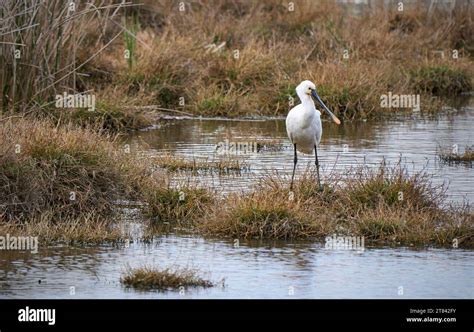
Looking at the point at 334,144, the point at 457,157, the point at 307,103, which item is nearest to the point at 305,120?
the point at 307,103

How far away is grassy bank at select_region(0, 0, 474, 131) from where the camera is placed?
15.9 metres

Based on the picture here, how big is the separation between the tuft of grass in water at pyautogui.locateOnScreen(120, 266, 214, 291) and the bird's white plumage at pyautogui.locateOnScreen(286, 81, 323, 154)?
4.11 meters

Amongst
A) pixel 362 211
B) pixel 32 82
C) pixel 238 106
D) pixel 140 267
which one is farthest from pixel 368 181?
pixel 238 106

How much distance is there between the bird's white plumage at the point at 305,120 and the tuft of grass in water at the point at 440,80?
9386mm

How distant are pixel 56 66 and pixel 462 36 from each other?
14278mm

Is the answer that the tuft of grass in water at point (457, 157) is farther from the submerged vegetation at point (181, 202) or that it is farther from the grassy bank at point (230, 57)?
the grassy bank at point (230, 57)

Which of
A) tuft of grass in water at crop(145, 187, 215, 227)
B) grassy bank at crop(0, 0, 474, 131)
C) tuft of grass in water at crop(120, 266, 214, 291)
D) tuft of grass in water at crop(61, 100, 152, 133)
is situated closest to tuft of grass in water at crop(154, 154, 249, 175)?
grassy bank at crop(0, 0, 474, 131)

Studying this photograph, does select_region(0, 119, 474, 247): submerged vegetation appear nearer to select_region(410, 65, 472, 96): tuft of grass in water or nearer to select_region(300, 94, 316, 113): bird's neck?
select_region(300, 94, 316, 113): bird's neck

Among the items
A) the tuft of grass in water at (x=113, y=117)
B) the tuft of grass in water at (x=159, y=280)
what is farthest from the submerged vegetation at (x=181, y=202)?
the tuft of grass in water at (x=113, y=117)

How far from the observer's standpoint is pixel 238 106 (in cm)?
2038

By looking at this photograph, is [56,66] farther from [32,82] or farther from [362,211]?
[362,211]

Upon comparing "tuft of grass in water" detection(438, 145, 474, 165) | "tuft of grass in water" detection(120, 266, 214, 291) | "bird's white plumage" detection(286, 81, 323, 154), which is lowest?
"tuft of grass in water" detection(120, 266, 214, 291)
